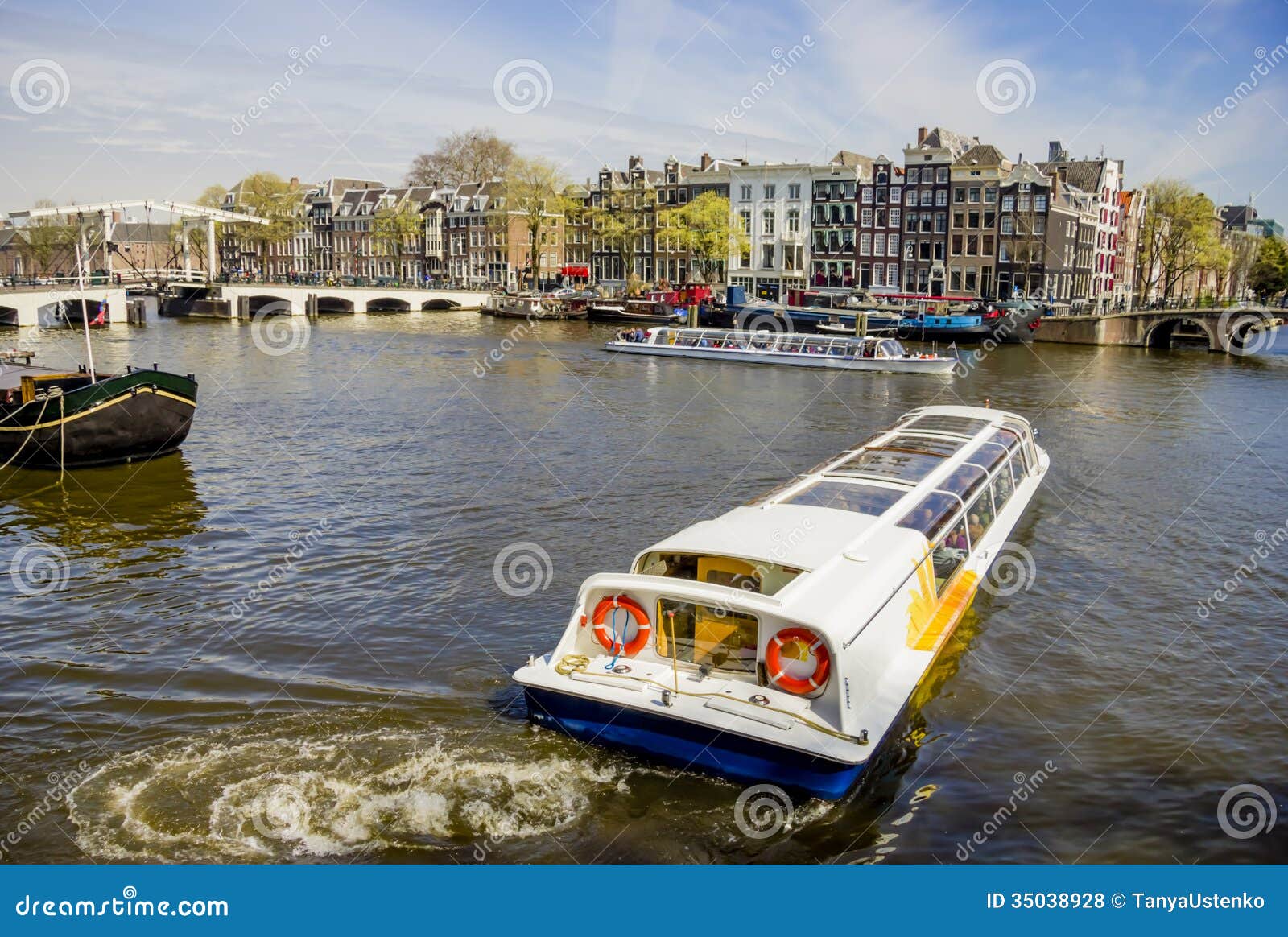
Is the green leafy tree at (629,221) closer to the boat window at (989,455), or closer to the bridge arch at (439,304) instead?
the bridge arch at (439,304)

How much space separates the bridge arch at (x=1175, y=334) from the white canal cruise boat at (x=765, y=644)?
6571cm

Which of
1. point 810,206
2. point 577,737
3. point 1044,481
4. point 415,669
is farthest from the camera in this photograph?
point 810,206

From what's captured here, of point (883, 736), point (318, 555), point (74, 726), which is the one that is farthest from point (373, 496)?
point (883, 736)

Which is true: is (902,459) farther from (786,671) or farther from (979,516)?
(786,671)

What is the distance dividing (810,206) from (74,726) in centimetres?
8600

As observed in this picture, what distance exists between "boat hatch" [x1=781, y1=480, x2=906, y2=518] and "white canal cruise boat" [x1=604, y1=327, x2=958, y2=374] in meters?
37.0

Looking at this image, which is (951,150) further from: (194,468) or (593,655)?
(593,655)

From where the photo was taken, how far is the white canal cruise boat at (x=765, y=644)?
9617 millimetres

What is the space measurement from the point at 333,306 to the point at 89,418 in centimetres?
7878

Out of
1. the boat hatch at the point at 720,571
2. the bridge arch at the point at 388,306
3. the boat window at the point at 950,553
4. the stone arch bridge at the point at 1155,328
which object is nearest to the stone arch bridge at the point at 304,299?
the bridge arch at the point at 388,306

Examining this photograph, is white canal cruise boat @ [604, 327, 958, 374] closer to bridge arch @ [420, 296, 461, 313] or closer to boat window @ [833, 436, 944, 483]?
boat window @ [833, 436, 944, 483]

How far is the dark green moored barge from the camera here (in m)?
24.3

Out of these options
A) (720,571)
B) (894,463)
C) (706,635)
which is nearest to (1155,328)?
(894,463)

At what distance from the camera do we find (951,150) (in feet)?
266
